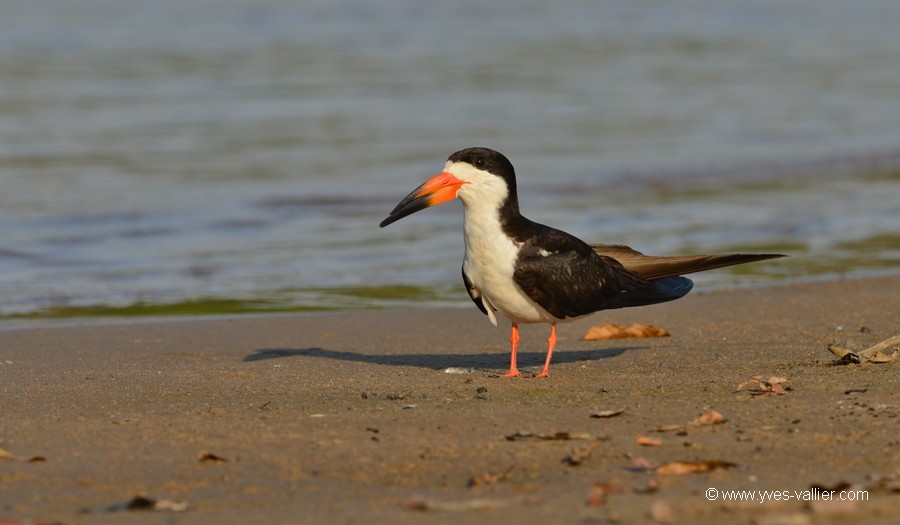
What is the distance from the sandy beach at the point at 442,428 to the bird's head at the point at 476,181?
0.85 metres

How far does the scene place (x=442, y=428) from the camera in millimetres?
4996

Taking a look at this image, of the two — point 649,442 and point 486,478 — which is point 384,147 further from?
point 486,478

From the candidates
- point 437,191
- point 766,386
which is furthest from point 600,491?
point 437,191

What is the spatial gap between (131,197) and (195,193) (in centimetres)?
67

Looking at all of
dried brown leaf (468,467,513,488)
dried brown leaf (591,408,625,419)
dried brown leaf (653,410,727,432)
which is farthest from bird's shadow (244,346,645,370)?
dried brown leaf (468,467,513,488)

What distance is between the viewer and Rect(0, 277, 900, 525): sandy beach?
3994 millimetres

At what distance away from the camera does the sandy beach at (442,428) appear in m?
3.99

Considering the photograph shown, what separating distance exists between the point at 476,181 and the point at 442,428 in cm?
169

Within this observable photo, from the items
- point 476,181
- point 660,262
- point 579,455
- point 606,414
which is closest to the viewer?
point 579,455

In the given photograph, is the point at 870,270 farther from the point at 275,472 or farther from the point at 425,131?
the point at 425,131

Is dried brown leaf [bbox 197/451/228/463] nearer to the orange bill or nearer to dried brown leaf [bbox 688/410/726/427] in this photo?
dried brown leaf [bbox 688/410/726/427]

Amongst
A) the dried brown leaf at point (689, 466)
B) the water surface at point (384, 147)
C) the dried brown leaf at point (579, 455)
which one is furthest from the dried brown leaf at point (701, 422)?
the water surface at point (384, 147)

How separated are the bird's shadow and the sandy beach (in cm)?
3

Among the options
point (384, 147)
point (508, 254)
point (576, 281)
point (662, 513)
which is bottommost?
point (662, 513)
